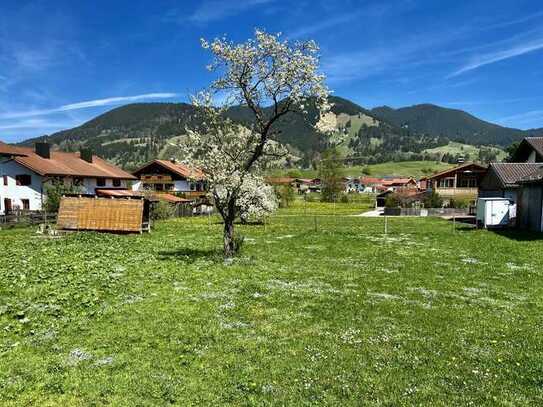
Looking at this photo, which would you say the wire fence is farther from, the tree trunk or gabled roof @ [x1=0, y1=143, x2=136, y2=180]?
gabled roof @ [x1=0, y1=143, x2=136, y2=180]

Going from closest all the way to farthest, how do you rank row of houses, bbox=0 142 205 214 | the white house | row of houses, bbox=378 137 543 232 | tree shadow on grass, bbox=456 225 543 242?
tree shadow on grass, bbox=456 225 543 242 → row of houses, bbox=378 137 543 232 → the white house → row of houses, bbox=0 142 205 214

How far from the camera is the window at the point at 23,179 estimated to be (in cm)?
6122

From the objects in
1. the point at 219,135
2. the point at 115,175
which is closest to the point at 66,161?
the point at 115,175

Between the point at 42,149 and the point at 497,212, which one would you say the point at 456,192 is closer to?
the point at 497,212

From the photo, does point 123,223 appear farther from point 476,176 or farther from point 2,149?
point 476,176

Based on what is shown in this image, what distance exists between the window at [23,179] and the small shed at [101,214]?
88.0 ft

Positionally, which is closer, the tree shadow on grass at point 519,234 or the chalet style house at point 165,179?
the tree shadow on grass at point 519,234

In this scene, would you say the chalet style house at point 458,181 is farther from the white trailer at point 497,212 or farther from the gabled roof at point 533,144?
the white trailer at point 497,212

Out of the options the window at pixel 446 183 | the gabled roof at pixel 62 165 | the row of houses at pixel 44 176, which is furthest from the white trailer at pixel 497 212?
the window at pixel 446 183

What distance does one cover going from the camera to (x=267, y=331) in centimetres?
1254

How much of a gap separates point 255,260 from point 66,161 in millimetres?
59906

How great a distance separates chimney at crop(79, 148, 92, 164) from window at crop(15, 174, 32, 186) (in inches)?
687

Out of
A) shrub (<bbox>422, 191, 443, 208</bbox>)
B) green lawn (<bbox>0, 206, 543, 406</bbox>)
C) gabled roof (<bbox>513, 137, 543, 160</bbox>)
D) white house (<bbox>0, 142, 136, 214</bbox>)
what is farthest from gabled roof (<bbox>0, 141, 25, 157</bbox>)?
shrub (<bbox>422, 191, 443, 208</bbox>)

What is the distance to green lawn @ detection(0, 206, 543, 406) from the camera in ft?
29.3
